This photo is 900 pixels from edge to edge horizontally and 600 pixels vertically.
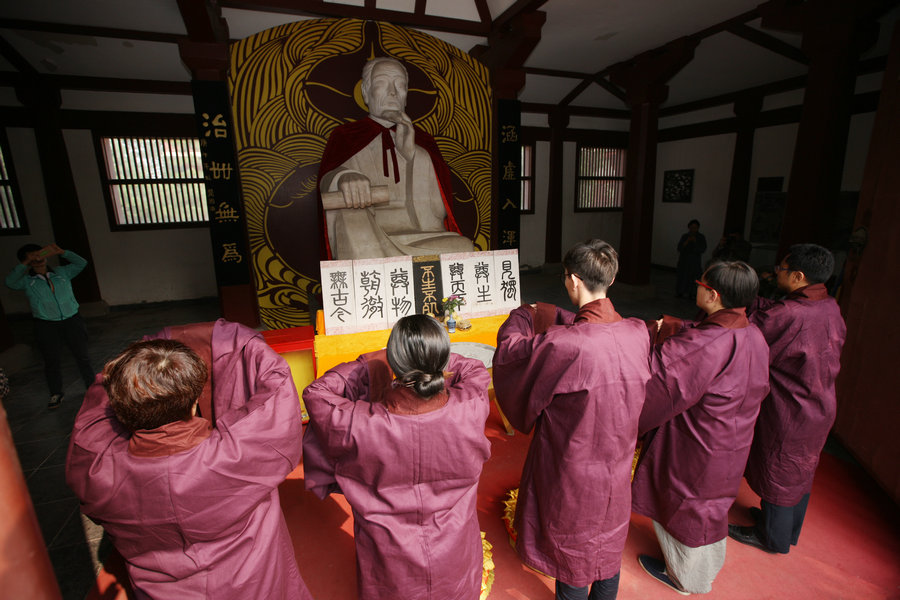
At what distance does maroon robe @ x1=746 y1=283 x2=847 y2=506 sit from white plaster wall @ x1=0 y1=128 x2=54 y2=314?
852 centimetres

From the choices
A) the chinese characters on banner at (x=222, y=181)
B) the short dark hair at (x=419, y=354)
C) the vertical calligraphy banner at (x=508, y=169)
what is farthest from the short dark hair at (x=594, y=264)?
the vertical calligraphy banner at (x=508, y=169)

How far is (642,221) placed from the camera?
7.05 m

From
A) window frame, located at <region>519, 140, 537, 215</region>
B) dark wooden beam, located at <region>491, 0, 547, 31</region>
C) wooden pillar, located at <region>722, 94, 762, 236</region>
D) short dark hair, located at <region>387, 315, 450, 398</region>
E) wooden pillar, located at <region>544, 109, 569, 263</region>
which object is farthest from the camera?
window frame, located at <region>519, 140, 537, 215</region>

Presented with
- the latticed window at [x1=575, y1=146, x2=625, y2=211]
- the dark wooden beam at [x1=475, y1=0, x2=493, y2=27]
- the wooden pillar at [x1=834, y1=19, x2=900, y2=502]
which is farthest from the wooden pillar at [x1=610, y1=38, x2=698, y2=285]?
the wooden pillar at [x1=834, y1=19, x2=900, y2=502]

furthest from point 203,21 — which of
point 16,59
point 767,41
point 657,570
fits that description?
point 767,41

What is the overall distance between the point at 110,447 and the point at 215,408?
445mm

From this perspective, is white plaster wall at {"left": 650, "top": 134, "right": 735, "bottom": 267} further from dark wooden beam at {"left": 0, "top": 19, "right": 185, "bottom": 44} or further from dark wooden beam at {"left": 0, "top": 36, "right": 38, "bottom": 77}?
dark wooden beam at {"left": 0, "top": 36, "right": 38, "bottom": 77}

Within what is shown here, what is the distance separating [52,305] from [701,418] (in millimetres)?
4565

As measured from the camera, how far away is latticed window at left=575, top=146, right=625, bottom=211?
935cm

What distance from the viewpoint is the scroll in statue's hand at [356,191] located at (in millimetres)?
3898

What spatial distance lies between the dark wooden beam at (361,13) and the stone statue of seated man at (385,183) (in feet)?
3.29

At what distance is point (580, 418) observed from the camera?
146 cm

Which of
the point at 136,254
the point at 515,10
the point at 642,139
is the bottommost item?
the point at 136,254

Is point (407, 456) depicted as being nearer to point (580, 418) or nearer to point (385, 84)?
point (580, 418)
